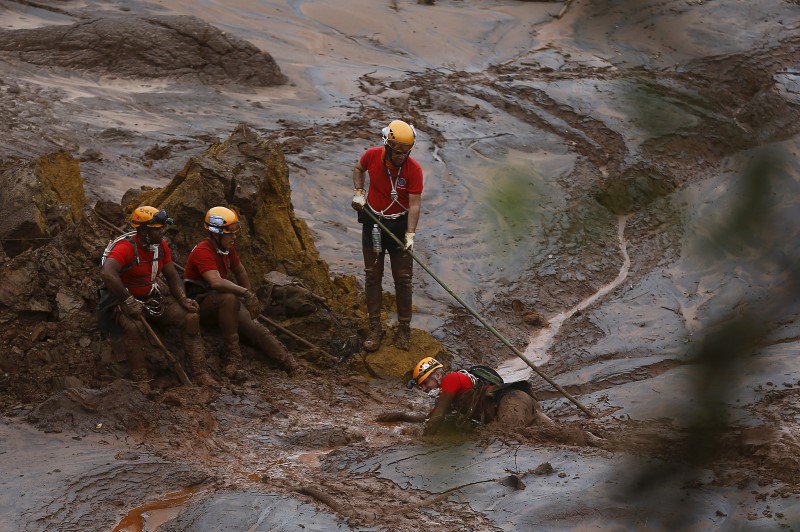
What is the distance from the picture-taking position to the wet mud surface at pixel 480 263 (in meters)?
1.69

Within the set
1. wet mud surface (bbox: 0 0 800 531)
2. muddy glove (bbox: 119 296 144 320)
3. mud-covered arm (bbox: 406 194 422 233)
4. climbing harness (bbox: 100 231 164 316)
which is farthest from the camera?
mud-covered arm (bbox: 406 194 422 233)

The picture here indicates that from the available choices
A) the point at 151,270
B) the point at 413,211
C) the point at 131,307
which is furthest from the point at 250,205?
the point at 131,307

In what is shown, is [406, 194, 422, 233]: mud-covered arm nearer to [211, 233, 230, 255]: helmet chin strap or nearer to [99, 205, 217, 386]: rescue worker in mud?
[211, 233, 230, 255]: helmet chin strap

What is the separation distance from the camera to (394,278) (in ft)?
29.6

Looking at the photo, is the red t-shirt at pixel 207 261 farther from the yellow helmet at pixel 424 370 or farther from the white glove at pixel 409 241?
the yellow helmet at pixel 424 370

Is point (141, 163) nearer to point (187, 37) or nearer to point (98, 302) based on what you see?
point (187, 37)

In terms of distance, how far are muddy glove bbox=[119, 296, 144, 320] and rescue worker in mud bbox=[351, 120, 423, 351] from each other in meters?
1.80

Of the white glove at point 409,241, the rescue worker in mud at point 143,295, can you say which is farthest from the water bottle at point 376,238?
the rescue worker in mud at point 143,295

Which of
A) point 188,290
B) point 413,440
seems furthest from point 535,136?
point 413,440

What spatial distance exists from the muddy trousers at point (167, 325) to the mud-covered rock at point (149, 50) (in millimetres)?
6656

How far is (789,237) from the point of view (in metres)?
1.99

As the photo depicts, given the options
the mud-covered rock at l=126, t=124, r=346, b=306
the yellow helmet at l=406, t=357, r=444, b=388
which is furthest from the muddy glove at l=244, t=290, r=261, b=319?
the yellow helmet at l=406, t=357, r=444, b=388

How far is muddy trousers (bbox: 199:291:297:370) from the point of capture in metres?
8.28

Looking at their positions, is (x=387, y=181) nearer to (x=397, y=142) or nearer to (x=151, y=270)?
(x=397, y=142)
